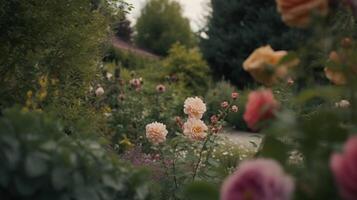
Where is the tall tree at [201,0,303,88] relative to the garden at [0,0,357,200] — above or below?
below

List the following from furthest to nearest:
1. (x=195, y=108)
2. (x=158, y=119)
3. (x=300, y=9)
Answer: (x=158, y=119) < (x=195, y=108) < (x=300, y=9)

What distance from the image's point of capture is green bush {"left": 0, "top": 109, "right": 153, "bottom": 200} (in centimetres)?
151

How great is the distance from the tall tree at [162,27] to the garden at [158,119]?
16.8 meters

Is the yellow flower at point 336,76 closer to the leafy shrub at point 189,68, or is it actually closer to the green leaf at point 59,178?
the green leaf at point 59,178

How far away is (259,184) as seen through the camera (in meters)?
1.28

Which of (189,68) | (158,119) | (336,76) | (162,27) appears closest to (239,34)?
(189,68)

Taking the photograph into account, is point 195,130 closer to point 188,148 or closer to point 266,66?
point 188,148

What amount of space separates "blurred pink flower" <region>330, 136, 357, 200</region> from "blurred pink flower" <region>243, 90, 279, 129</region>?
0.28 meters

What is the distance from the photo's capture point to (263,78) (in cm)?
156

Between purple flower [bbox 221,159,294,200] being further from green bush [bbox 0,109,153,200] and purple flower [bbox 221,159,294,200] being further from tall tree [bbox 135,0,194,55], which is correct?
tall tree [bbox 135,0,194,55]

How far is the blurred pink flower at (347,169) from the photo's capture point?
121 centimetres

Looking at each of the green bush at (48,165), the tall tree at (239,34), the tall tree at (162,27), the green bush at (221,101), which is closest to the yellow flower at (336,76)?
the green bush at (48,165)

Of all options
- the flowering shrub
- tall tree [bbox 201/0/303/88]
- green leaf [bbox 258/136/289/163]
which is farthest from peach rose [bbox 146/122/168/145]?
tall tree [bbox 201/0/303/88]

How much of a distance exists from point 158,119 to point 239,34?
881 cm
